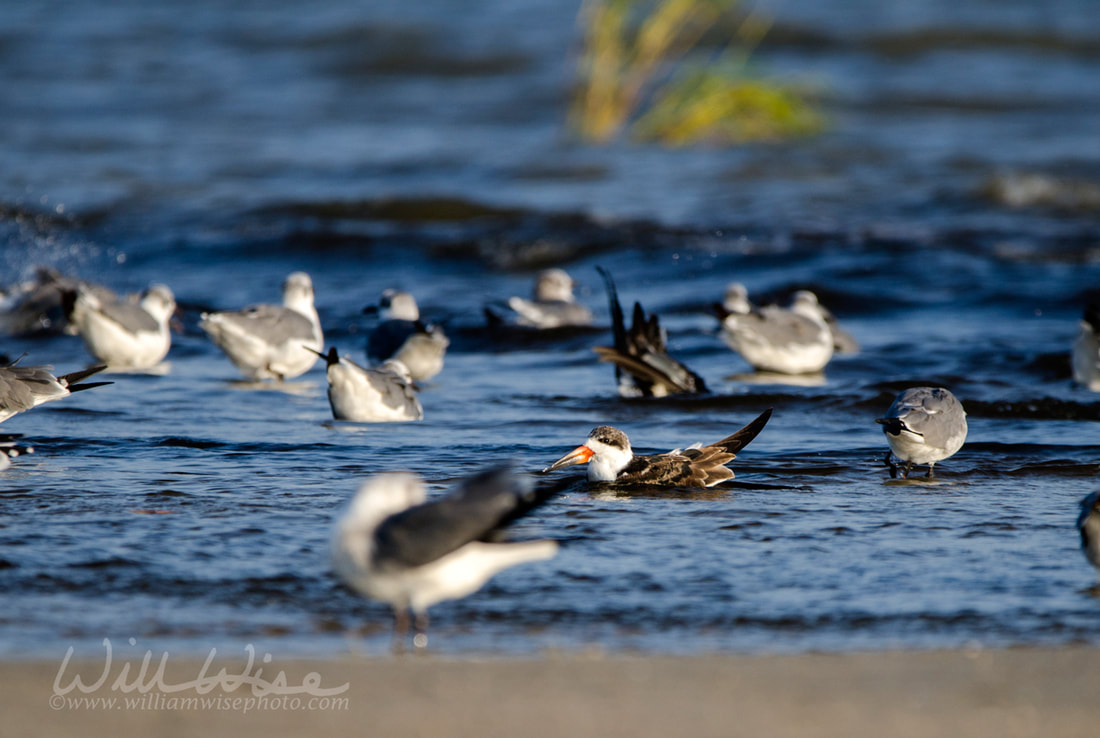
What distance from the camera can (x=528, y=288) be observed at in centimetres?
1403

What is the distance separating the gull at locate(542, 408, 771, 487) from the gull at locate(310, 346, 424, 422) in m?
1.90

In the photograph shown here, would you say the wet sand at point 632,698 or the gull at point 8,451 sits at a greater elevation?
the gull at point 8,451

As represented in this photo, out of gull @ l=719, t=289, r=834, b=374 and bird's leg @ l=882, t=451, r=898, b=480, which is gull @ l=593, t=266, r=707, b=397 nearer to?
gull @ l=719, t=289, r=834, b=374

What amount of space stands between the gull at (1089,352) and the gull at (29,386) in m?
6.27

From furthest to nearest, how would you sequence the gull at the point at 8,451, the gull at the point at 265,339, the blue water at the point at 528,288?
the gull at the point at 265,339
the gull at the point at 8,451
the blue water at the point at 528,288

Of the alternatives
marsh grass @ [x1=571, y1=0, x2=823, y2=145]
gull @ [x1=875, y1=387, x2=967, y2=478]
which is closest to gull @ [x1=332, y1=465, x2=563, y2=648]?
gull @ [x1=875, y1=387, x2=967, y2=478]

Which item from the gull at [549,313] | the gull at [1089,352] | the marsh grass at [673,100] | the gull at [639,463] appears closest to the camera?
the gull at [639,463]

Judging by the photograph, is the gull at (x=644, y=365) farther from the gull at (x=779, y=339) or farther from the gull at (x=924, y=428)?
the gull at (x=924, y=428)

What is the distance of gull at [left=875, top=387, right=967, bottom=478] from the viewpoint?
646 centimetres

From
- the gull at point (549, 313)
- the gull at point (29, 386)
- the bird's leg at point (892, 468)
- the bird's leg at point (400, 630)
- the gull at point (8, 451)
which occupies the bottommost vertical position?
the bird's leg at point (400, 630)

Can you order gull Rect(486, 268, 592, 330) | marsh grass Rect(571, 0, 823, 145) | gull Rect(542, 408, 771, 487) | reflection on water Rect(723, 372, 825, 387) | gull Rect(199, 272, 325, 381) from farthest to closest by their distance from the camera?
marsh grass Rect(571, 0, 823, 145) < gull Rect(486, 268, 592, 330) < reflection on water Rect(723, 372, 825, 387) < gull Rect(199, 272, 325, 381) < gull Rect(542, 408, 771, 487)

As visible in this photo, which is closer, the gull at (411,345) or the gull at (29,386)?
the gull at (29,386)

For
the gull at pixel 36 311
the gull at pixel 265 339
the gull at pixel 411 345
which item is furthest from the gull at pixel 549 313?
the gull at pixel 36 311

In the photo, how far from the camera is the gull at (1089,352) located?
A: 9.04 m
